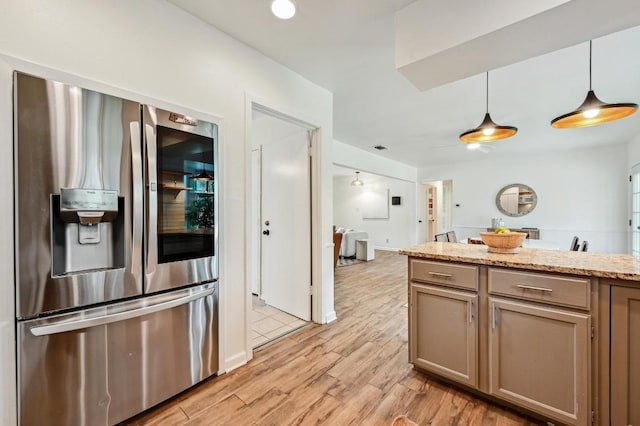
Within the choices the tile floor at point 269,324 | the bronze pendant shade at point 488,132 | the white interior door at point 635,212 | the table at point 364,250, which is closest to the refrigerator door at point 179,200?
the tile floor at point 269,324

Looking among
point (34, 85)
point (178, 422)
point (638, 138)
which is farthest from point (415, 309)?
point (638, 138)

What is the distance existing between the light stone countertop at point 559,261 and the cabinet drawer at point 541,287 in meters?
0.05

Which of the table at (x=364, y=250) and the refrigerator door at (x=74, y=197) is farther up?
the refrigerator door at (x=74, y=197)

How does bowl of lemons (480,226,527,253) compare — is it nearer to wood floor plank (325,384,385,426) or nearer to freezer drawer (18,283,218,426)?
wood floor plank (325,384,385,426)

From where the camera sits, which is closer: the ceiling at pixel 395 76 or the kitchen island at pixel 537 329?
the kitchen island at pixel 537 329

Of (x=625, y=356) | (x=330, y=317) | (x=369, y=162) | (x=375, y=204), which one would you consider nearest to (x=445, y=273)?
(x=625, y=356)

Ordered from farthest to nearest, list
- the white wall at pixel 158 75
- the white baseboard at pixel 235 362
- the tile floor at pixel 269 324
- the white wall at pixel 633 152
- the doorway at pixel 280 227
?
the white wall at pixel 633 152 < the doorway at pixel 280 227 < the tile floor at pixel 269 324 < the white baseboard at pixel 235 362 < the white wall at pixel 158 75

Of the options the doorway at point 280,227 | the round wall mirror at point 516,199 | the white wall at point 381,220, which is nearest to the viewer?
the doorway at point 280,227

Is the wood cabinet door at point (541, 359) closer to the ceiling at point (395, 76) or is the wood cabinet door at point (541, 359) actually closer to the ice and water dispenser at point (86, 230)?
the ceiling at point (395, 76)

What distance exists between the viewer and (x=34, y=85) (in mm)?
1251

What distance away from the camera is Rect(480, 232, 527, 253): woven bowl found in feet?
6.23

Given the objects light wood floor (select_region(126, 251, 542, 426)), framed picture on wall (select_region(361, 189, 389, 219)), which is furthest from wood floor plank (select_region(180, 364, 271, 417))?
framed picture on wall (select_region(361, 189, 389, 219))

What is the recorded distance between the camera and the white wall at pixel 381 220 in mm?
8375

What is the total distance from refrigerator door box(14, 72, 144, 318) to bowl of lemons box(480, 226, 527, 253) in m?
2.32
